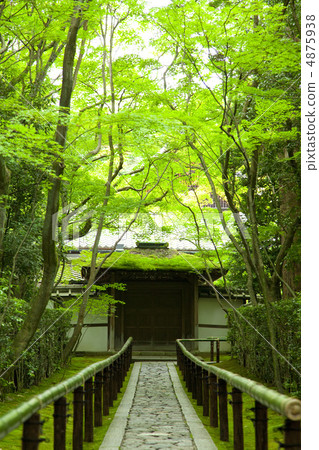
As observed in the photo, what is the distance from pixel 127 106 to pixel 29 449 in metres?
13.6

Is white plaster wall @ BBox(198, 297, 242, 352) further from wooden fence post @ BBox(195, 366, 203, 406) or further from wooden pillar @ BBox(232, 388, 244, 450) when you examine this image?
wooden pillar @ BBox(232, 388, 244, 450)

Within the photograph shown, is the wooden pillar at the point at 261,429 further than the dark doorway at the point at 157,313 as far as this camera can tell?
No

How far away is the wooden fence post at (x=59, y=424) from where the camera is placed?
3797 millimetres

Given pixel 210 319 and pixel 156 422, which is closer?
pixel 156 422

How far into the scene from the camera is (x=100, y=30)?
1454 centimetres

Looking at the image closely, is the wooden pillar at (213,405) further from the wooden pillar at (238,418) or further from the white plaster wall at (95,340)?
the white plaster wall at (95,340)

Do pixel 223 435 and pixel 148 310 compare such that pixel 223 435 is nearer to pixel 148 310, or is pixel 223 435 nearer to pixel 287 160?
pixel 287 160

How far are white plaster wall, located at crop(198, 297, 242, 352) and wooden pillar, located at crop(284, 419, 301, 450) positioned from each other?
19.0m

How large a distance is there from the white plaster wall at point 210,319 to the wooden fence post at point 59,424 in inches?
717

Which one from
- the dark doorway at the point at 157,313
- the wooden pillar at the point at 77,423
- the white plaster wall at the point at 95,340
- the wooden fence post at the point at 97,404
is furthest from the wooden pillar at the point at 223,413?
the white plaster wall at the point at 95,340

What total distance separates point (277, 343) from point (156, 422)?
4.11 meters

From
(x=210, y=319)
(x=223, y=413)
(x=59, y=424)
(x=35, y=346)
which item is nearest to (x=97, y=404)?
(x=223, y=413)

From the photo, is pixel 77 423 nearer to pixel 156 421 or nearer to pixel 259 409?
pixel 259 409

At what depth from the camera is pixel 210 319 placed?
71.6 feet
